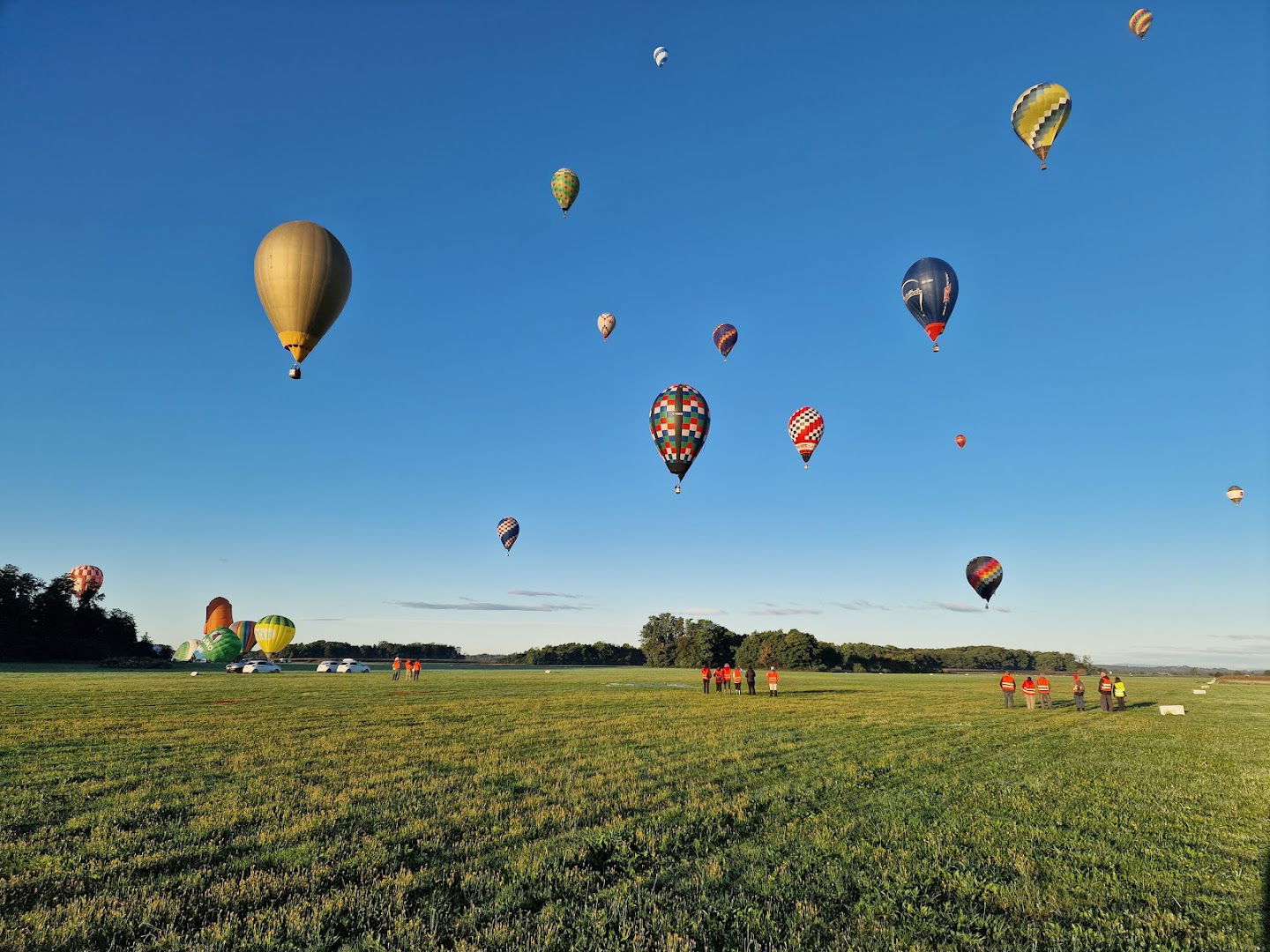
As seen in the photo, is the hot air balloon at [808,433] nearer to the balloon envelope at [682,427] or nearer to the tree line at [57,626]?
the balloon envelope at [682,427]

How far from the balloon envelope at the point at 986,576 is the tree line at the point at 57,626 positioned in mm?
83407

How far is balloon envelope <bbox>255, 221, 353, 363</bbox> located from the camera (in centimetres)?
2100

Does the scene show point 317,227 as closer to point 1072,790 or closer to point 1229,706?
point 1072,790

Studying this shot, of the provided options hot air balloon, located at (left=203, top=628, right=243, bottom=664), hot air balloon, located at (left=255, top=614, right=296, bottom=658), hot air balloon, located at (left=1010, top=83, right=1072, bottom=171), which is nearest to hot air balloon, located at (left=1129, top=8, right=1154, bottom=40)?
hot air balloon, located at (left=1010, top=83, right=1072, bottom=171)

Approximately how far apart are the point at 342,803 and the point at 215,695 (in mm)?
23364

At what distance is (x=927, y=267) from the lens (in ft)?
104

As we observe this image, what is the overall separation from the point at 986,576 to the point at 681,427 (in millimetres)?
26855

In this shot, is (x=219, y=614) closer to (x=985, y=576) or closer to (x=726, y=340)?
(x=726, y=340)

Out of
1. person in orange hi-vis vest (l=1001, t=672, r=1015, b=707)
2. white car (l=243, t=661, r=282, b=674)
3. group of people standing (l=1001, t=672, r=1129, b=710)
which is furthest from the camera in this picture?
white car (l=243, t=661, r=282, b=674)

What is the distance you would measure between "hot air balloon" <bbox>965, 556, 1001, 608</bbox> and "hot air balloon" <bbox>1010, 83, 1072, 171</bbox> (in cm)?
2617

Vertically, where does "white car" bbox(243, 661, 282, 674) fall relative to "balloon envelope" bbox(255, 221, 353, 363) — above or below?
below

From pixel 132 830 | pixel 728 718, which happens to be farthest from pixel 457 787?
pixel 728 718

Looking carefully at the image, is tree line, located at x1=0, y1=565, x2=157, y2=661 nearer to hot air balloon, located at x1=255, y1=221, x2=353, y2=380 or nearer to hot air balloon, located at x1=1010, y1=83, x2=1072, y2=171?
hot air balloon, located at x1=255, y1=221, x2=353, y2=380

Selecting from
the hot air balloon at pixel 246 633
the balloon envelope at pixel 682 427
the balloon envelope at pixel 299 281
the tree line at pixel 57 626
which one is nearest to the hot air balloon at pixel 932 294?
the balloon envelope at pixel 682 427
